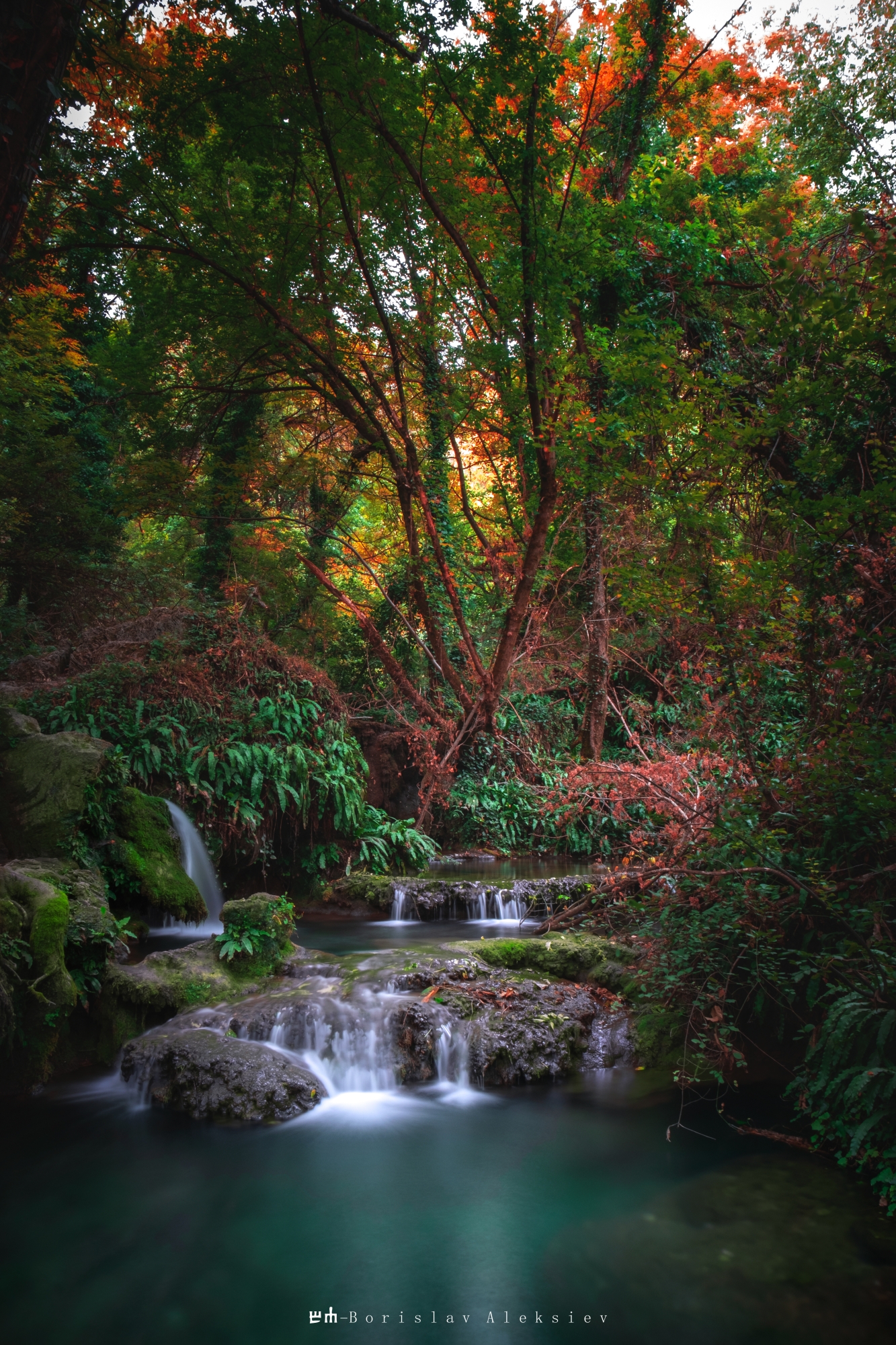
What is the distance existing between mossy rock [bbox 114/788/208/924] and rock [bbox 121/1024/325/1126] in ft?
7.79

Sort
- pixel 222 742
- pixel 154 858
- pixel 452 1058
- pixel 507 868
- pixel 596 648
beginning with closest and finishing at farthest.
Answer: pixel 452 1058 < pixel 154 858 < pixel 222 742 < pixel 507 868 < pixel 596 648

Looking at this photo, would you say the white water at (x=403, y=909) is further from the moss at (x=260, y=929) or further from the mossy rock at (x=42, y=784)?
the mossy rock at (x=42, y=784)

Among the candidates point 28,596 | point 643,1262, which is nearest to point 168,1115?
point 643,1262

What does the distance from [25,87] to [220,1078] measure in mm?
5936

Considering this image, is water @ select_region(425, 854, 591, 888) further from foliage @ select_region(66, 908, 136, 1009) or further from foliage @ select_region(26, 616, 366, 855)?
foliage @ select_region(66, 908, 136, 1009)

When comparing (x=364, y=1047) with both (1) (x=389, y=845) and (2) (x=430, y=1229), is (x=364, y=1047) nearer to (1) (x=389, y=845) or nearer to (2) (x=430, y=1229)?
(2) (x=430, y=1229)

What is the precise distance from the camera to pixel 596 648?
12234 mm

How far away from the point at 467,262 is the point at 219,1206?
8.79 meters

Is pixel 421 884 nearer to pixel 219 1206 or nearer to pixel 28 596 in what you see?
pixel 219 1206

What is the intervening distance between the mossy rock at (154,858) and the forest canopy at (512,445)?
110 cm

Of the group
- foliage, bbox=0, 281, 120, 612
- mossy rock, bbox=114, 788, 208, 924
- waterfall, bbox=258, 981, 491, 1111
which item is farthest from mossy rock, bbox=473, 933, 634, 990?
foliage, bbox=0, 281, 120, 612

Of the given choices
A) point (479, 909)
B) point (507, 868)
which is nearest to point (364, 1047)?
point (479, 909)

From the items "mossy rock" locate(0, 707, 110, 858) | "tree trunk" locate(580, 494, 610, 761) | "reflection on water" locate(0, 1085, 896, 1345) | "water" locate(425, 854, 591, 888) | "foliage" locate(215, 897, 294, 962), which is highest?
"tree trunk" locate(580, 494, 610, 761)

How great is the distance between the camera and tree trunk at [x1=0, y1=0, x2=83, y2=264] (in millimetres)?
3486
